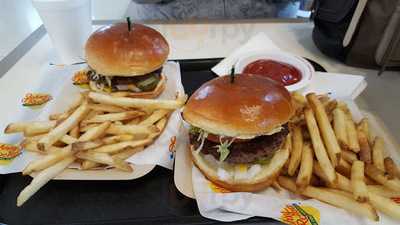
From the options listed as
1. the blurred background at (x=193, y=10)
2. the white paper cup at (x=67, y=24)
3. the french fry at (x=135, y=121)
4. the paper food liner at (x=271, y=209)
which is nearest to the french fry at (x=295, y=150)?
the paper food liner at (x=271, y=209)

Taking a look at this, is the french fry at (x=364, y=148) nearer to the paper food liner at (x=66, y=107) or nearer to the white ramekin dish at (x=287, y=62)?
the white ramekin dish at (x=287, y=62)

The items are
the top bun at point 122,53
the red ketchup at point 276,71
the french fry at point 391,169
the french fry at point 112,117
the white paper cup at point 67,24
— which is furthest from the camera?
the white paper cup at point 67,24

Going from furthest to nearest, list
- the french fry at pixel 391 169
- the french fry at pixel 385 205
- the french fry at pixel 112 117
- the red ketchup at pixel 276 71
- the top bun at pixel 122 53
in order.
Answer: the red ketchup at pixel 276 71 < the top bun at pixel 122 53 < the french fry at pixel 112 117 < the french fry at pixel 391 169 < the french fry at pixel 385 205

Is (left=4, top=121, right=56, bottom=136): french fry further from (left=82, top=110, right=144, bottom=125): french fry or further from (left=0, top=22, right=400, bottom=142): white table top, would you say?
(left=0, top=22, right=400, bottom=142): white table top

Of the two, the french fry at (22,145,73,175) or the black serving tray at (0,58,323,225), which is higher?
the french fry at (22,145,73,175)

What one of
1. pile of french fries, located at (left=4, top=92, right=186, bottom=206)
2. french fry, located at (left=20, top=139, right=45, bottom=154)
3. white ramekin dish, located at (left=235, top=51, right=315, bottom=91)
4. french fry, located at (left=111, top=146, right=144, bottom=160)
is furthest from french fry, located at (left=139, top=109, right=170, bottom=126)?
white ramekin dish, located at (left=235, top=51, right=315, bottom=91)
